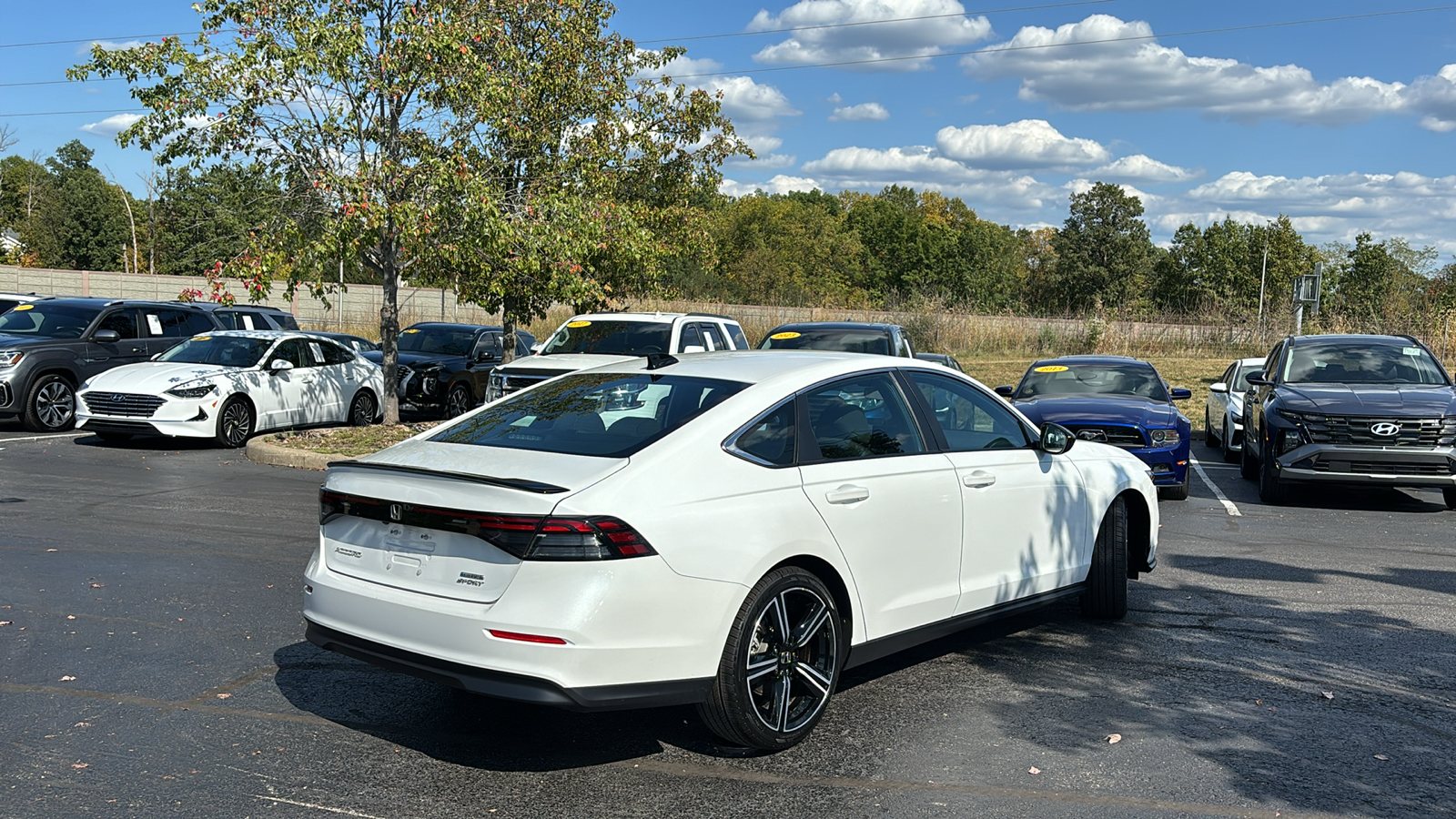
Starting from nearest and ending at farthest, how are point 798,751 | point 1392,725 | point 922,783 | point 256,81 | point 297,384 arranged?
1. point 922,783
2. point 798,751
3. point 1392,725
4. point 256,81
5. point 297,384

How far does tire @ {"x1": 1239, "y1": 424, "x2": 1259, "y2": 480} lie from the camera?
14.4 metres

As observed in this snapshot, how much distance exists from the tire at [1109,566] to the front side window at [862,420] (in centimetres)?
179

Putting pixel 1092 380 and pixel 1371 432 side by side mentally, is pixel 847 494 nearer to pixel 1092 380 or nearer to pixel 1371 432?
pixel 1371 432

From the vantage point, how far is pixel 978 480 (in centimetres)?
577

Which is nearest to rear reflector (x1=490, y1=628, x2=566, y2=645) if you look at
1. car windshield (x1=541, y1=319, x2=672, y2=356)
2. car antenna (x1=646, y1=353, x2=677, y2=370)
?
car antenna (x1=646, y1=353, x2=677, y2=370)

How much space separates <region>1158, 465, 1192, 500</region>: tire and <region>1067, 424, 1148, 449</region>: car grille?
0.70 meters

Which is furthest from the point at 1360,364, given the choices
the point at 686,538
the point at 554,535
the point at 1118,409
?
the point at 554,535

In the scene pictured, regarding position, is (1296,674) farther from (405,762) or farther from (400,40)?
(400,40)

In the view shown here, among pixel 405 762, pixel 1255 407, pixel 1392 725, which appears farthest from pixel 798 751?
pixel 1255 407

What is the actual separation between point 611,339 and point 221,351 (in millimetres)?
5515

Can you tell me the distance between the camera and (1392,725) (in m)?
5.17

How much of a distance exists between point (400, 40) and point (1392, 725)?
1347 cm

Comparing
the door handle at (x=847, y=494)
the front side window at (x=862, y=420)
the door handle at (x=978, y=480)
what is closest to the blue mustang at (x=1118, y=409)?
the door handle at (x=978, y=480)

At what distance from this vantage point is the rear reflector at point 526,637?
4.09 metres
